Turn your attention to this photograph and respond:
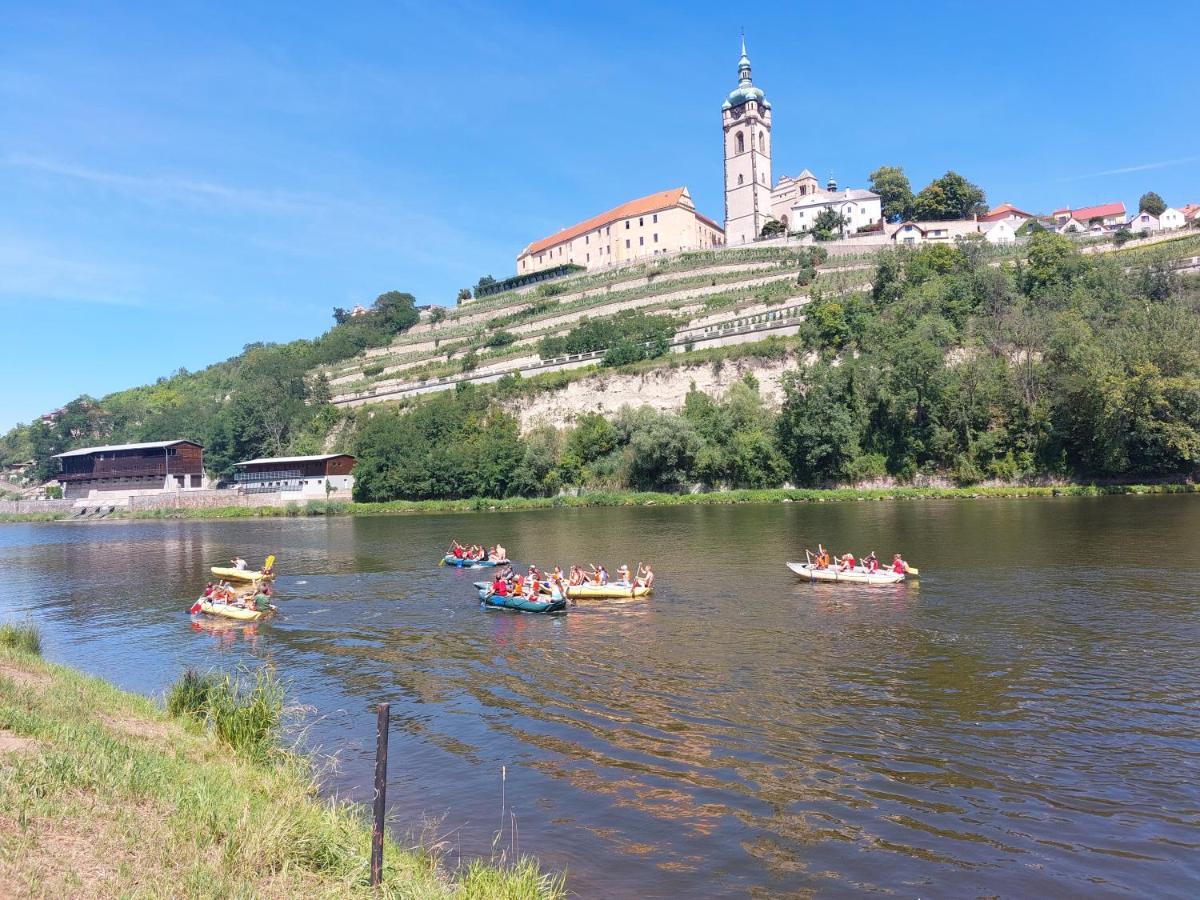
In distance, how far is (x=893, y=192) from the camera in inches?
4518

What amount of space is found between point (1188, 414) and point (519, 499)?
1990 inches

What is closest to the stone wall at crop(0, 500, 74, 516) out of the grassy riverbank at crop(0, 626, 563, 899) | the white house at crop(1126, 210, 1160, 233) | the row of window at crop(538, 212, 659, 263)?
the row of window at crop(538, 212, 659, 263)

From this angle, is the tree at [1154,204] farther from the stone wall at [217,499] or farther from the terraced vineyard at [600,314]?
the stone wall at [217,499]

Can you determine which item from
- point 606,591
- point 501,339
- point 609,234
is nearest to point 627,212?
point 609,234

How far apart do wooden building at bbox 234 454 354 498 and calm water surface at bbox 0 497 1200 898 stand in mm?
47000

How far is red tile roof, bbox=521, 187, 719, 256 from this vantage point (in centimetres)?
11756

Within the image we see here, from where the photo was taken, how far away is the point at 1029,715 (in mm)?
13828

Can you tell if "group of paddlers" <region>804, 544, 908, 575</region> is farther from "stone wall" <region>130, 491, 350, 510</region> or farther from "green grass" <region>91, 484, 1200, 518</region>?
"stone wall" <region>130, 491, 350, 510</region>

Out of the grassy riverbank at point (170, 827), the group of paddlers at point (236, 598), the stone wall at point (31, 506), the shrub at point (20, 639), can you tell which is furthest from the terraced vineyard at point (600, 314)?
the grassy riverbank at point (170, 827)

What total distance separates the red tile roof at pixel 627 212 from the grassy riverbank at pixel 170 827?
378ft

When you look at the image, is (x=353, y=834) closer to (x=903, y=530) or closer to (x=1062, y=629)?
(x=1062, y=629)

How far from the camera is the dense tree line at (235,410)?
9656 centimetres

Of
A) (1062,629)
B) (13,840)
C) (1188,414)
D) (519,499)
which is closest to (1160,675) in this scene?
(1062,629)

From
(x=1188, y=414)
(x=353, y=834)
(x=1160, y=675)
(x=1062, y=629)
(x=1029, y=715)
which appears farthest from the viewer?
(x=1188, y=414)
